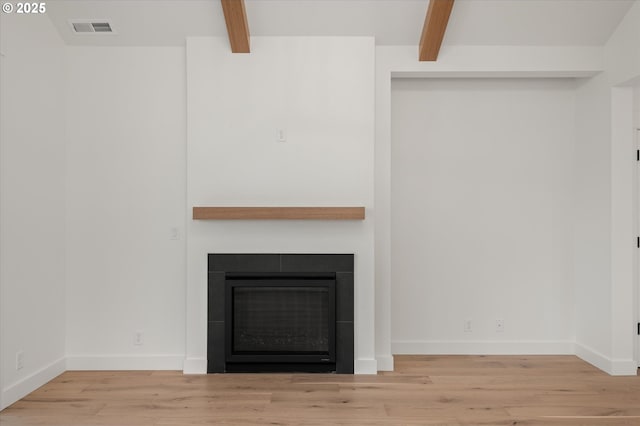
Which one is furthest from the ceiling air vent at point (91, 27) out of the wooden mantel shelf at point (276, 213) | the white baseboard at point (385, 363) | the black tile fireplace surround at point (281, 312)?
the white baseboard at point (385, 363)

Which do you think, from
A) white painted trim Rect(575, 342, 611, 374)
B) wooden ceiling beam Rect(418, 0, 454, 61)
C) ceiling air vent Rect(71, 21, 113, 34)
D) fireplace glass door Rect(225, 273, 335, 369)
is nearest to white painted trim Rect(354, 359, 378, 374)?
fireplace glass door Rect(225, 273, 335, 369)

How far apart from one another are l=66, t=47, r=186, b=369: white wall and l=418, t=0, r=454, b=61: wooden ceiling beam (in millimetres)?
1982

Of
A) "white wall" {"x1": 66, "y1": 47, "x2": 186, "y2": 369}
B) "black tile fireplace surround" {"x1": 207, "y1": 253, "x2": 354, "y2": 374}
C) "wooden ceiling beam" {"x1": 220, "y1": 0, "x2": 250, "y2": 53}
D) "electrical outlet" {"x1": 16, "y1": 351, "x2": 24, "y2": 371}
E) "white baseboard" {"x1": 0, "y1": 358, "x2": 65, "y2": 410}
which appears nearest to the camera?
"white baseboard" {"x1": 0, "y1": 358, "x2": 65, "y2": 410}

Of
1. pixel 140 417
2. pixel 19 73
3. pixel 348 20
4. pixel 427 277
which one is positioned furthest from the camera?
pixel 427 277

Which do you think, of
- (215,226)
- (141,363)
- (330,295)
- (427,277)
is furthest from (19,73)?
(427,277)

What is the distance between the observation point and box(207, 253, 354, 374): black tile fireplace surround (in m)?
4.33

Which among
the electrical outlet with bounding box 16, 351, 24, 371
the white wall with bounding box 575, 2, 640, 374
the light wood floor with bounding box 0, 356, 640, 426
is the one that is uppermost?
the white wall with bounding box 575, 2, 640, 374

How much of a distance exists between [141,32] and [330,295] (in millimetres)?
2611

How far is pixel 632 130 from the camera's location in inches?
172

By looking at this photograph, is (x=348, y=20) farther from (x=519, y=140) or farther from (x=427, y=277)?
(x=427, y=277)

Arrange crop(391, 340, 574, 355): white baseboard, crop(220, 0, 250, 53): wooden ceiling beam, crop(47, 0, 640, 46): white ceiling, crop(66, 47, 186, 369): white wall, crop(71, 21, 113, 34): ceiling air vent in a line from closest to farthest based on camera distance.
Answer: crop(220, 0, 250, 53): wooden ceiling beam
crop(47, 0, 640, 46): white ceiling
crop(71, 21, 113, 34): ceiling air vent
crop(66, 47, 186, 369): white wall
crop(391, 340, 574, 355): white baseboard

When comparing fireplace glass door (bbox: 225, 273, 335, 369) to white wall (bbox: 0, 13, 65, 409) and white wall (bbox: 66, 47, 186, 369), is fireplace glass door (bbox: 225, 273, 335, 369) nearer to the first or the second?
white wall (bbox: 66, 47, 186, 369)

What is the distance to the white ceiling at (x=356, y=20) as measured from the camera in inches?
162

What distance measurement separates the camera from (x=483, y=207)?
492cm
